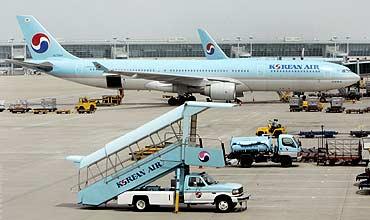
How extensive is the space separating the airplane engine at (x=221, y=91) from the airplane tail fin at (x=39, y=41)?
18423mm

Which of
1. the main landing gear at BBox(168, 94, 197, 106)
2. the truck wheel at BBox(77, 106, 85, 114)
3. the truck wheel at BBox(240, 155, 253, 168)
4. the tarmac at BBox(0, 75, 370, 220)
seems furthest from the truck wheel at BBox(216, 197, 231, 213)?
the main landing gear at BBox(168, 94, 197, 106)

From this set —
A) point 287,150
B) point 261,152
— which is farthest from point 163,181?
point 287,150

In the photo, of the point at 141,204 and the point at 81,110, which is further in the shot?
the point at 81,110

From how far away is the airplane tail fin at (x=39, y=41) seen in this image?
90438mm

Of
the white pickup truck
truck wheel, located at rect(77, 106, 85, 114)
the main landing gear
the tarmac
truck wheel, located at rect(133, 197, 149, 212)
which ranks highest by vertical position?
the white pickup truck

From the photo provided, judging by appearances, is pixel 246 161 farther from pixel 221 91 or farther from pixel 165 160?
pixel 221 91

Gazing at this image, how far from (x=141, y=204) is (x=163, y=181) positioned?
22.4 feet

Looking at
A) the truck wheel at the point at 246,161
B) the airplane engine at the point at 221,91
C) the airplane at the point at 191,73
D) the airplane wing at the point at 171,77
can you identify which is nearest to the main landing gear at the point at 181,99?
the airplane at the point at 191,73

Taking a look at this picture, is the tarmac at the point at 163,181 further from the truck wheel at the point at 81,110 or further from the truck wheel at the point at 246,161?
the truck wheel at the point at 81,110

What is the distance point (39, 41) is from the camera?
90.9m

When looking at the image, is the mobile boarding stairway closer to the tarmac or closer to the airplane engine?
the tarmac

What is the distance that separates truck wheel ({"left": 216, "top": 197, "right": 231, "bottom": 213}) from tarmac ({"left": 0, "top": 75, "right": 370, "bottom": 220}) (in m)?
0.48

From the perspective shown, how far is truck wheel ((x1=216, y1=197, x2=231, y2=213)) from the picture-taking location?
1134 inches

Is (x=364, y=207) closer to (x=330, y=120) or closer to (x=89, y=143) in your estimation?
(x=89, y=143)
